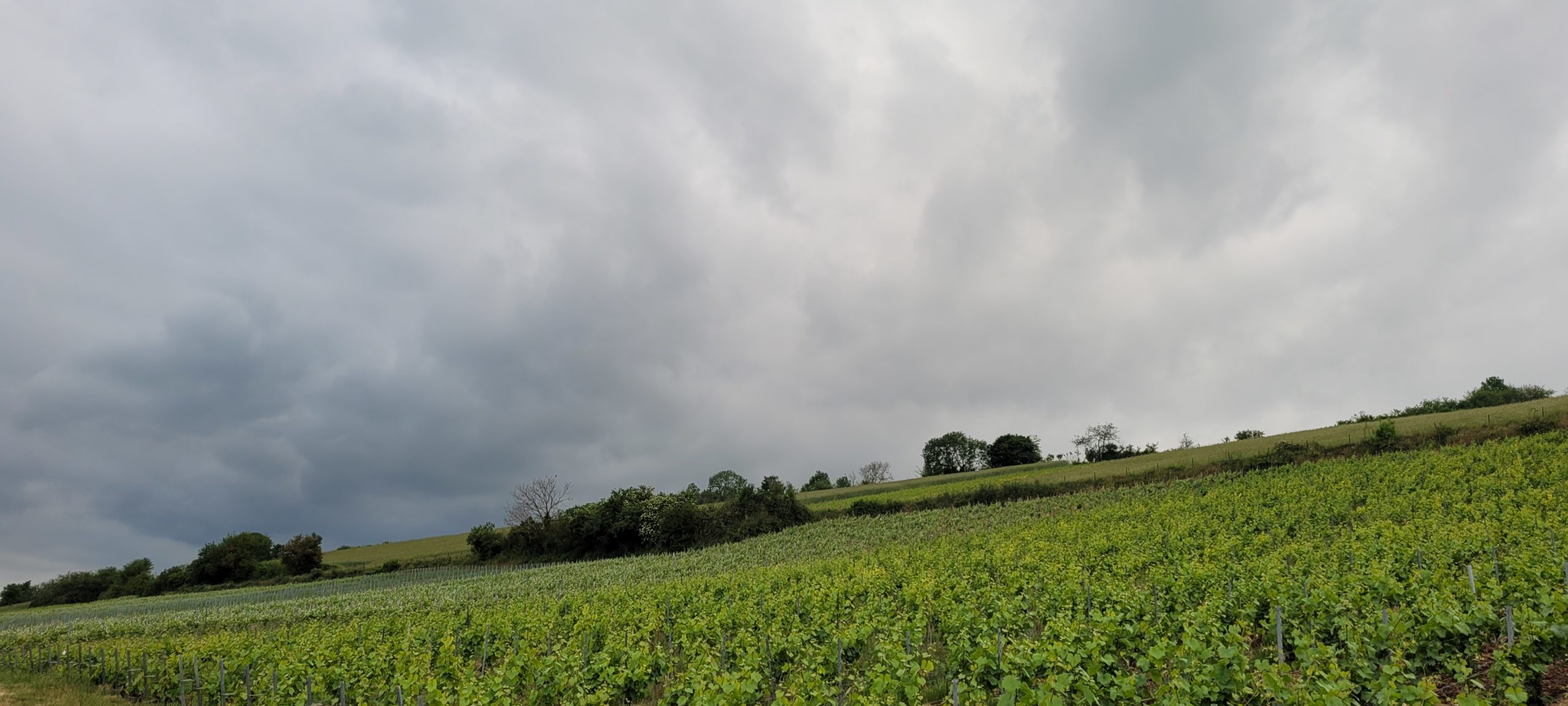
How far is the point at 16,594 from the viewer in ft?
285

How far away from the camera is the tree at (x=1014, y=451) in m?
112

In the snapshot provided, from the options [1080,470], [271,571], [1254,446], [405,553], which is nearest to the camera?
[1254,446]

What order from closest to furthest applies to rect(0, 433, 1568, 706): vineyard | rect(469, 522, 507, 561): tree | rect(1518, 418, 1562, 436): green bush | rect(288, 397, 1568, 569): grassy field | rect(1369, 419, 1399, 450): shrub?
rect(0, 433, 1568, 706): vineyard → rect(1518, 418, 1562, 436): green bush → rect(1369, 419, 1399, 450): shrub → rect(288, 397, 1568, 569): grassy field → rect(469, 522, 507, 561): tree

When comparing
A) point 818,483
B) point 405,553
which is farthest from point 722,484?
point 405,553

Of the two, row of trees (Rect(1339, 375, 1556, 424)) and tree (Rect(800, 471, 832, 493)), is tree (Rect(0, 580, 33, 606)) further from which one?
row of trees (Rect(1339, 375, 1556, 424))

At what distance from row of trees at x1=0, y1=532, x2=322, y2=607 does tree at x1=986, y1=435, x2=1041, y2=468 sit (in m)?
91.0

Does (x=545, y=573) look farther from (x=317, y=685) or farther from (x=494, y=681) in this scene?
(x=494, y=681)

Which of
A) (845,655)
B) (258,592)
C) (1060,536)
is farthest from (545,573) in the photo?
(845,655)

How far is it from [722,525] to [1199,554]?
43968 mm

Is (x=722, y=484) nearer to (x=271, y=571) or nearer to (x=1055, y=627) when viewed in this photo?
(x=271, y=571)

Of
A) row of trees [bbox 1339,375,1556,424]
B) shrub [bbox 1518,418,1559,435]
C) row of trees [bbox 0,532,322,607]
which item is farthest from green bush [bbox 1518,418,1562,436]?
row of trees [bbox 0,532,322,607]

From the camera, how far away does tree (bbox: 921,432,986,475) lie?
127688 millimetres

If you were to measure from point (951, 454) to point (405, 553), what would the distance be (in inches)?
3503

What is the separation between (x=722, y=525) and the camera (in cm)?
6109
